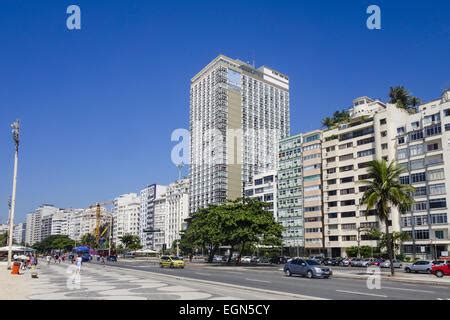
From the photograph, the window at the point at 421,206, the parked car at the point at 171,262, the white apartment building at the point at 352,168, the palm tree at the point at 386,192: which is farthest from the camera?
the white apartment building at the point at 352,168

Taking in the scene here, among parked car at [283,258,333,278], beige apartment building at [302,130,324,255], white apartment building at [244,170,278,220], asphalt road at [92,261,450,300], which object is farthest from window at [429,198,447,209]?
asphalt road at [92,261,450,300]

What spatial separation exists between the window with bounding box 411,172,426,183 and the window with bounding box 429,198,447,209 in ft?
14.2

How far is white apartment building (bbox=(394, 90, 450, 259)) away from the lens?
74.9 meters

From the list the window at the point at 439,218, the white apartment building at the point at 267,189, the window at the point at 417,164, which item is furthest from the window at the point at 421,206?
the white apartment building at the point at 267,189

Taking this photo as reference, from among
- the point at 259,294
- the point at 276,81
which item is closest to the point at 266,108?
the point at 276,81

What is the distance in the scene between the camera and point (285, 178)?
112 metres

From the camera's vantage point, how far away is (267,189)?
12325 cm

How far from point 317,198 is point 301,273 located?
68.4 m

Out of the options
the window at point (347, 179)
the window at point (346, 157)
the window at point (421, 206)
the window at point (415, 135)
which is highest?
the window at point (415, 135)

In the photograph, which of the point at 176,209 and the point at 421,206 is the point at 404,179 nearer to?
the point at 421,206

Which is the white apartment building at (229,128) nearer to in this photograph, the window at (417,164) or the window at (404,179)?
the window at (404,179)

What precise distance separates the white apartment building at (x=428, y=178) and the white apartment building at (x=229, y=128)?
81.6m

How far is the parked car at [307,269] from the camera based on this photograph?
33.2 metres
